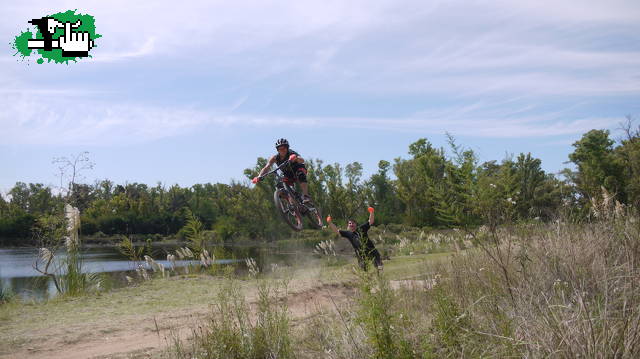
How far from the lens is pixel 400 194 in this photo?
3844 cm

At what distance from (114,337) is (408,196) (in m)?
25.2

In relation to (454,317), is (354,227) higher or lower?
higher

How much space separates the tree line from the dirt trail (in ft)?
6.60

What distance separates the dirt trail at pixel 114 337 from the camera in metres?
6.39

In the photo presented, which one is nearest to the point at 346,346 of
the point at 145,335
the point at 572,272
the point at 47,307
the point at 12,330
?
the point at 572,272

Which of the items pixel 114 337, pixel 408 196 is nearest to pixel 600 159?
pixel 408 196

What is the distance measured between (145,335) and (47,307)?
11.2 ft

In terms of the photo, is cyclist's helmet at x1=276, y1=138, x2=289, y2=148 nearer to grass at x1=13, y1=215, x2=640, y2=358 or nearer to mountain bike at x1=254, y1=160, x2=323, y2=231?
mountain bike at x1=254, y1=160, x2=323, y2=231

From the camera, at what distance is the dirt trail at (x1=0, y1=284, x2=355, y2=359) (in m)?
6.39

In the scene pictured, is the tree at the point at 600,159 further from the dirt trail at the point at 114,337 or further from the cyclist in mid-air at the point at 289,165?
the dirt trail at the point at 114,337

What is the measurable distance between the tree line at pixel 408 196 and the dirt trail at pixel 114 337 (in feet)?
6.60

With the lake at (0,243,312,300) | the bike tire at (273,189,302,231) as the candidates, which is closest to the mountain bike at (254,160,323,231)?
the bike tire at (273,189,302,231)

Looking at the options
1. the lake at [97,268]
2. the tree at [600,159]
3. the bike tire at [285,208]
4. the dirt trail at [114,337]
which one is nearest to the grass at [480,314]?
the dirt trail at [114,337]

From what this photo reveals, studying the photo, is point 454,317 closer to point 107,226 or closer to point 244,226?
point 244,226
